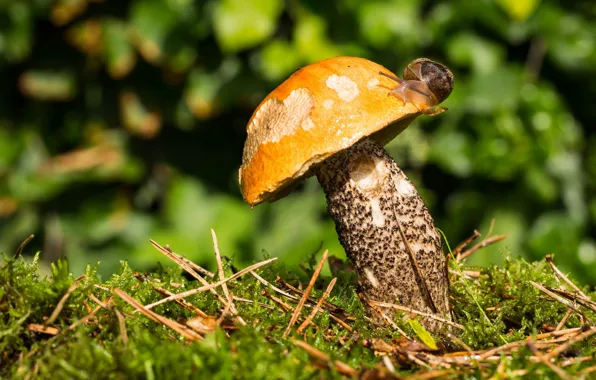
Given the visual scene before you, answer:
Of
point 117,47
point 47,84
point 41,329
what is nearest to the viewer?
point 41,329

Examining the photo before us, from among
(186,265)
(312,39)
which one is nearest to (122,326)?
(186,265)

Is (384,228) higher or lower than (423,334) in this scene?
higher

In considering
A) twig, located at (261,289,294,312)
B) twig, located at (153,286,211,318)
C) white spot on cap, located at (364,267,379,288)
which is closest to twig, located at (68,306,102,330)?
twig, located at (153,286,211,318)

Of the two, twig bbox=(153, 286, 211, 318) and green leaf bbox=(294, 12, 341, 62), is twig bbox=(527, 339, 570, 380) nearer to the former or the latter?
twig bbox=(153, 286, 211, 318)

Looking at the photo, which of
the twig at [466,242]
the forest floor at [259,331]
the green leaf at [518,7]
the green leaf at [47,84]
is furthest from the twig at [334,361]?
the green leaf at [47,84]

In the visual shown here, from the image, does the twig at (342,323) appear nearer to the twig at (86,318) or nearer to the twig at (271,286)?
the twig at (271,286)

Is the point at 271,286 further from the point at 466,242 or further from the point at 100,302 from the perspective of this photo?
the point at 466,242
